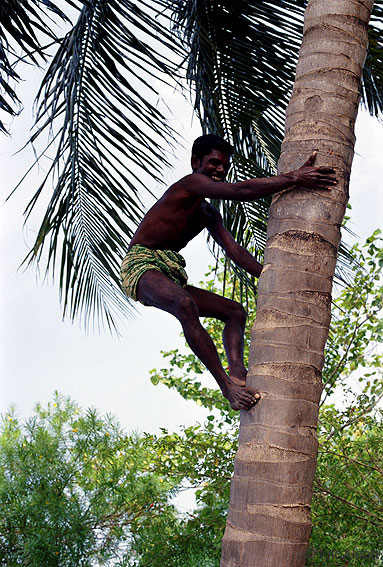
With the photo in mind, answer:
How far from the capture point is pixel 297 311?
99.3 inches

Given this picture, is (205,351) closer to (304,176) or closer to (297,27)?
(304,176)

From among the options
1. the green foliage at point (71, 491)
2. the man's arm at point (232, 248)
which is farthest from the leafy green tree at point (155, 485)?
the man's arm at point (232, 248)

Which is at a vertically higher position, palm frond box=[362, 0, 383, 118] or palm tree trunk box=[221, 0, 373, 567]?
palm frond box=[362, 0, 383, 118]

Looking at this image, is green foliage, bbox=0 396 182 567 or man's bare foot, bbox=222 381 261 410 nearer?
man's bare foot, bbox=222 381 261 410

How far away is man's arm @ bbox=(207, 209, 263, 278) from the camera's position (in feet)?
11.5

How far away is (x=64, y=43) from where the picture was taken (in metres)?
5.34

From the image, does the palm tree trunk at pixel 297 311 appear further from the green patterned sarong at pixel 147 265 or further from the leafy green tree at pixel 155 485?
the leafy green tree at pixel 155 485

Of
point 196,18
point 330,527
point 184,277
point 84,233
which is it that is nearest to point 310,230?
point 184,277

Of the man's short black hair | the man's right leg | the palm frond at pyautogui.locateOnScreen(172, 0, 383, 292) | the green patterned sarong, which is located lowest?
the man's right leg

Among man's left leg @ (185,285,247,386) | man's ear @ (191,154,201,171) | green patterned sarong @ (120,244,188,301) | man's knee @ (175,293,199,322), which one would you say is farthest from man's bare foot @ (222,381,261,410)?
man's ear @ (191,154,201,171)

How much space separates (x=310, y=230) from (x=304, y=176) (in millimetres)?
207

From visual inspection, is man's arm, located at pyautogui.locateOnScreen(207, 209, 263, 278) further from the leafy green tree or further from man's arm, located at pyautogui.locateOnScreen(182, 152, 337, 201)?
the leafy green tree

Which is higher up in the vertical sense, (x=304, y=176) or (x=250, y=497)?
(x=304, y=176)

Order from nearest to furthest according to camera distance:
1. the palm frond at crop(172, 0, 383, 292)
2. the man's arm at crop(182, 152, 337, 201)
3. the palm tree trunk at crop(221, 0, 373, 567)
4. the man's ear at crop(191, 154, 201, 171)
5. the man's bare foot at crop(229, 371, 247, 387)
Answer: the palm tree trunk at crop(221, 0, 373, 567) < the man's arm at crop(182, 152, 337, 201) < the man's bare foot at crop(229, 371, 247, 387) < the man's ear at crop(191, 154, 201, 171) < the palm frond at crop(172, 0, 383, 292)
